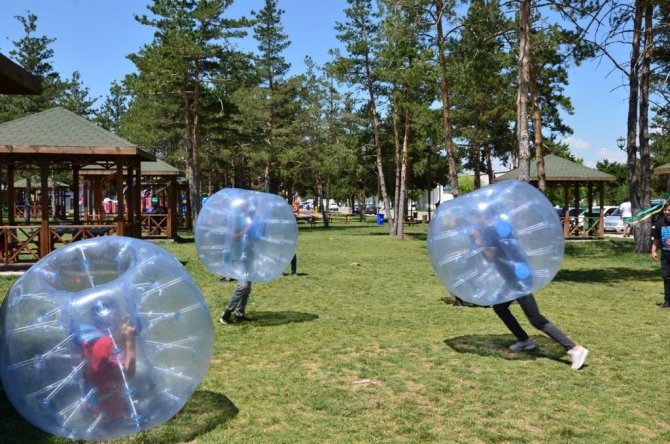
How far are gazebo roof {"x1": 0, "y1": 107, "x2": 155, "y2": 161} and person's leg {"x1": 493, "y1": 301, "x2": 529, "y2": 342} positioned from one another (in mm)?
12478

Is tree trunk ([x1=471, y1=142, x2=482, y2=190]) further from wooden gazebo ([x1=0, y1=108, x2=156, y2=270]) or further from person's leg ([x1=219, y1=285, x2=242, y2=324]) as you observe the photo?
person's leg ([x1=219, y1=285, x2=242, y2=324])

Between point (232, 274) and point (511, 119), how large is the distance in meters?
31.4

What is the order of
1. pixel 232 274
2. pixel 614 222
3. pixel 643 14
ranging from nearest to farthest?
pixel 232 274 < pixel 643 14 < pixel 614 222

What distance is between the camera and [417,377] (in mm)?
6551

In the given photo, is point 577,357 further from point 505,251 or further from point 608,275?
point 608,275

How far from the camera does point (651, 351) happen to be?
24.9 ft

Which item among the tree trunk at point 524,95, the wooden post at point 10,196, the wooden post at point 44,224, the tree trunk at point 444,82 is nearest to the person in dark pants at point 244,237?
the tree trunk at point 524,95

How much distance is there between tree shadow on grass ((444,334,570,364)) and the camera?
7301 millimetres

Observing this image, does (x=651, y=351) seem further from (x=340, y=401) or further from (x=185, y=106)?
A: (x=185, y=106)

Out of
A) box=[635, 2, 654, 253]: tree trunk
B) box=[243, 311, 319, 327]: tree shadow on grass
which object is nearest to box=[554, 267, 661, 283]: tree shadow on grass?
box=[635, 2, 654, 253]: tree trunk

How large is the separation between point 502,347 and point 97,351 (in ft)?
17.2

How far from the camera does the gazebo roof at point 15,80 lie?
669cm

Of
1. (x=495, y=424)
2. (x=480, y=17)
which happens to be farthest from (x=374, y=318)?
(x=480, y=17)

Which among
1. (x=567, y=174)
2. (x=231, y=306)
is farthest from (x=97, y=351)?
(x=567, y=174)
